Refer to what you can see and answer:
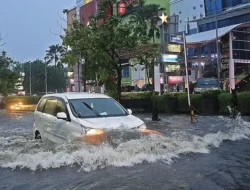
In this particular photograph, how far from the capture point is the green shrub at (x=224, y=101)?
19781 mm

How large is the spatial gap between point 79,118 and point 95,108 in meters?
0.75

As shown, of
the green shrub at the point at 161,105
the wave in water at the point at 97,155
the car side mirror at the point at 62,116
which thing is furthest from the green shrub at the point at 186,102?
the car side mirror at the point at 62,116

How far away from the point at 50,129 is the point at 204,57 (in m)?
46.9

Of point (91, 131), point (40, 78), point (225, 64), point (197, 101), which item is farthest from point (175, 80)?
point (40, 78)

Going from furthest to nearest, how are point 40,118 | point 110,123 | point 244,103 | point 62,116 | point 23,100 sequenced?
point 23,100, point 244,103, point 40,118, point 62,116, point 110,123

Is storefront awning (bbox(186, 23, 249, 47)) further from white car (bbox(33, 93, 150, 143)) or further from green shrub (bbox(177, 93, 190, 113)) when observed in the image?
white car (bbox(33, 93, 150, 143))

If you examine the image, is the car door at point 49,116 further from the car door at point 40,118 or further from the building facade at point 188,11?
the building facade at point 188,11

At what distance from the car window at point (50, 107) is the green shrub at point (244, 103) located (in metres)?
11.5

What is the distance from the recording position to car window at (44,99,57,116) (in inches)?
388

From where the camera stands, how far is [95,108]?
30.0ft

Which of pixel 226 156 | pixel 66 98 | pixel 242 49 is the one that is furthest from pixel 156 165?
pixel 242 49

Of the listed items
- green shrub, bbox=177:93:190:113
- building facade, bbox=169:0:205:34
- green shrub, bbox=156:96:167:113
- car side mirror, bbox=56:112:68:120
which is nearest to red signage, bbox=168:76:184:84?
building facade, bbox=169:0:205:34

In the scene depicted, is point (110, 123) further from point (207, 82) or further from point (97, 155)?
point (207, 82)

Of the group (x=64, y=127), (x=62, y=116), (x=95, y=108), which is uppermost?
(x=95, y=108)
